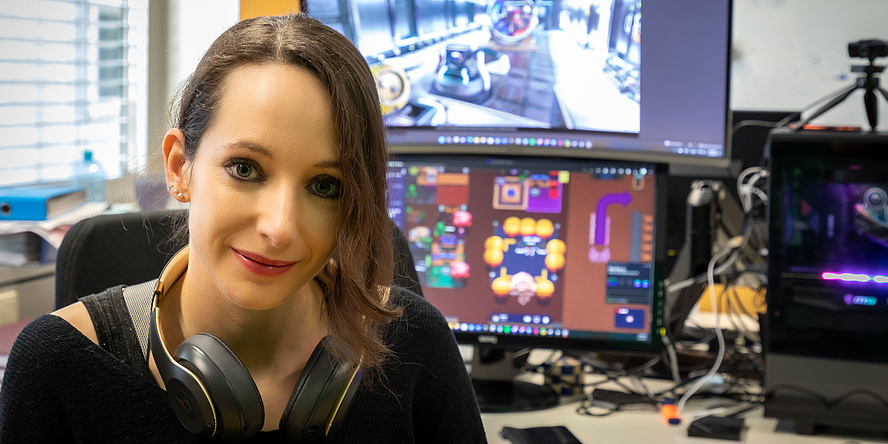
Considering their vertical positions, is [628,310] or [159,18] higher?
[159,18]

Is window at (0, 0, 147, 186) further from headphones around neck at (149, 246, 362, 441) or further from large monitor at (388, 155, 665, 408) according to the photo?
headphones around neck at (149, 246, 362, 441)

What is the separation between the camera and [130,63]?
2.10 m

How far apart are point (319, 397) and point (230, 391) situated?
0.32ft

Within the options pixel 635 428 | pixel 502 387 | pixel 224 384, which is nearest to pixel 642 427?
pixel 635 428

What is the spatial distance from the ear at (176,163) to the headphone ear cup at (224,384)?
6.7 inches

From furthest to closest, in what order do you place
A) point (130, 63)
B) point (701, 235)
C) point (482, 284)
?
point (130, 63) → point (701, 235) → point (482, 284)

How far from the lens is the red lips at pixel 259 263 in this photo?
0.78 m

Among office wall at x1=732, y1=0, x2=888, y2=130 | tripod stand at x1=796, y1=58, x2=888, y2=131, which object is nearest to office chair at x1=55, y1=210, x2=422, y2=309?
tripod stand at x1=796, y1=58, x2=888, y2=131

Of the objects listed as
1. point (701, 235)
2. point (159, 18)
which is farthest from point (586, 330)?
point (159, 18)

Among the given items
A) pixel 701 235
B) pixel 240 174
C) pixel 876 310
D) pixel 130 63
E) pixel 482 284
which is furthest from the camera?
pixel 130 63

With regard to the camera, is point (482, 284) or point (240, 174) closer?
point (240, 174)

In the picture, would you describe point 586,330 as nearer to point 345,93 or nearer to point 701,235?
point 701,235

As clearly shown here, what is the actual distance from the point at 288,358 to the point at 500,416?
0.65 metres

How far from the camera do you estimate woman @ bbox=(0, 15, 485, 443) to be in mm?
→ 766
